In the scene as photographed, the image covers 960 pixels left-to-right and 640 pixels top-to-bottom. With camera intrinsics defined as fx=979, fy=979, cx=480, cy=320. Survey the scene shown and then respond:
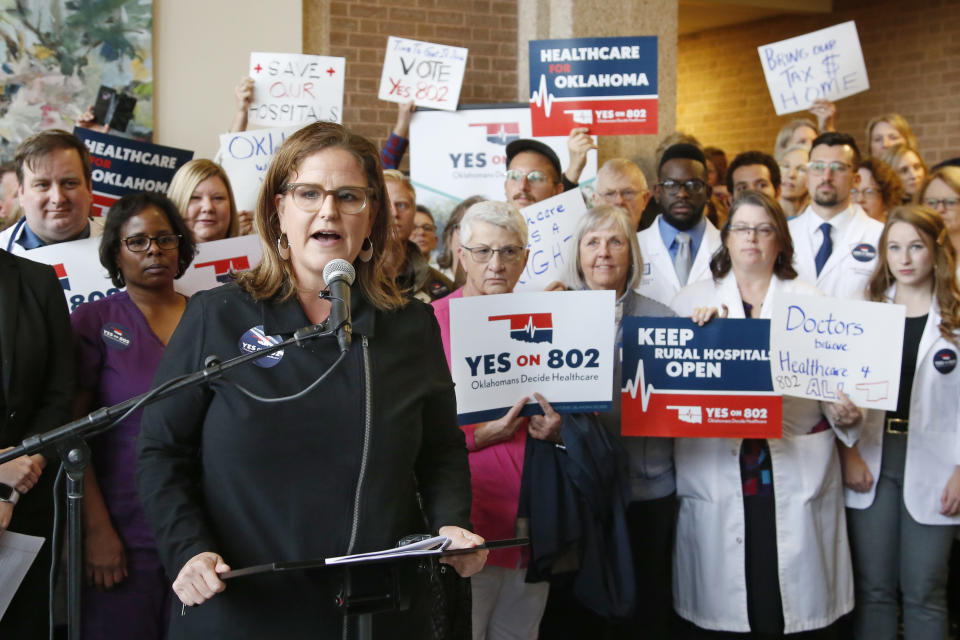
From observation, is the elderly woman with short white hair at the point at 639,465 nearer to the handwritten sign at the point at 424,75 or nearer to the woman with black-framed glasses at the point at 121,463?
the woman with black-framed glasses at the point at 121,463

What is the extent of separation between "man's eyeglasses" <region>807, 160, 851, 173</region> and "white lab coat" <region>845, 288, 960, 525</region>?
137 centimetres

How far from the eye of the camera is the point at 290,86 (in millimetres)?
5145

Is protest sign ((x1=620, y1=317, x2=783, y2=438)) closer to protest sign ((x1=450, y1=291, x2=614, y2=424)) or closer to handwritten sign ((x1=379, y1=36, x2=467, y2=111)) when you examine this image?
protest sign ((x1=450, y1=291, x2=614, y2=424))

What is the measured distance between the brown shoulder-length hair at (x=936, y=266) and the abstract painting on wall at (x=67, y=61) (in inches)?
173

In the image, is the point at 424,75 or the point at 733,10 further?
the point at 733,10

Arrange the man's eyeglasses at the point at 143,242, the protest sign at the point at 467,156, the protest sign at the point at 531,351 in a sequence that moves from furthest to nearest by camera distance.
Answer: the protest sign at the point at 467,156 < the protest sign at the point at 531,351 < the man's eyeglasses at the point at 143,242

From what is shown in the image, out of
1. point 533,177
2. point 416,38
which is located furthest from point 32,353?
point 416,38

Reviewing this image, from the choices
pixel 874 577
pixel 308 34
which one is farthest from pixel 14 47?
pixel 874 577

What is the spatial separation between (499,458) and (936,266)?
6.44 ft

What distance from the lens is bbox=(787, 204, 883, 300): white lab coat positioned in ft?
15.4

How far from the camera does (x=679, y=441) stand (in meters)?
3.76

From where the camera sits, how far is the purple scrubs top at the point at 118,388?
2766mm

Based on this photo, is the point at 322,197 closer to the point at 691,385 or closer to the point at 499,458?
the point at 499,458

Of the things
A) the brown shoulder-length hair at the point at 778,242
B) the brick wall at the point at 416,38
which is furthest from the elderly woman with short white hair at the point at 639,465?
the brick wall at the point at 416,38
